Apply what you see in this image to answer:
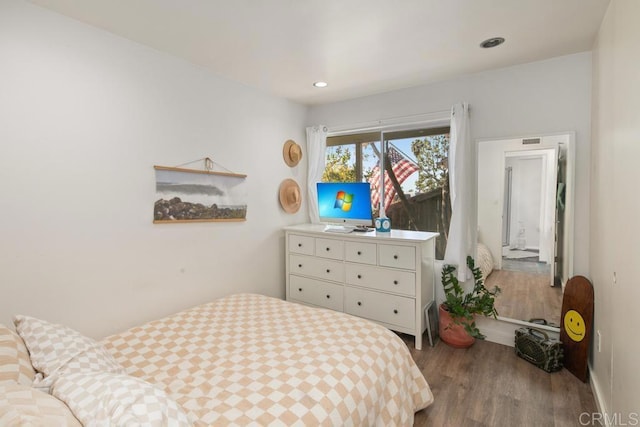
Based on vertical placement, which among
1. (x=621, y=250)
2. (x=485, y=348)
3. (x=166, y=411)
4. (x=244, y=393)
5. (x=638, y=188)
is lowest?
(x=485, y=348)

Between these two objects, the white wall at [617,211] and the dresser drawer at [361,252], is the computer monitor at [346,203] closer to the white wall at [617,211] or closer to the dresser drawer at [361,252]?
the dresser drawer at [361,252]

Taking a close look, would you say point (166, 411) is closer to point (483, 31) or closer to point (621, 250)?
point (621, 250)

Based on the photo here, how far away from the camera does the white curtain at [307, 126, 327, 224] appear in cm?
379

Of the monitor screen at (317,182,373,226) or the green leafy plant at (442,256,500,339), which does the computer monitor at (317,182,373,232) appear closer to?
the monitor screen at (317,182,373,226)

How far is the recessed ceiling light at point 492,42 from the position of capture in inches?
87.2

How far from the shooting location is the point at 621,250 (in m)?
1.52

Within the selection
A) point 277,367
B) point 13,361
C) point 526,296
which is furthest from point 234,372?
point 526,296

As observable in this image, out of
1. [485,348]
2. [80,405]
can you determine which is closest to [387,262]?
[485,348]

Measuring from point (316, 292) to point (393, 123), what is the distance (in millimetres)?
1980

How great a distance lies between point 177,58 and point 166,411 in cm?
252

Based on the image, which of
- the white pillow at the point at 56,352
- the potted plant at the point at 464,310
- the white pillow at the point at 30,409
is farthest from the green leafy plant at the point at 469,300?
the white pillow at the point at 30,409

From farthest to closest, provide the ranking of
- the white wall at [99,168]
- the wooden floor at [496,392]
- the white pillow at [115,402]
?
the wooden floor at [496,392] < the white wall at [99,168] < the white pillow at [115,402]

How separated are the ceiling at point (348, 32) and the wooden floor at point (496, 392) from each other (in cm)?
246

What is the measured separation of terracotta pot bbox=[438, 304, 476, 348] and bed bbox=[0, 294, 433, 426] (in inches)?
40.7
